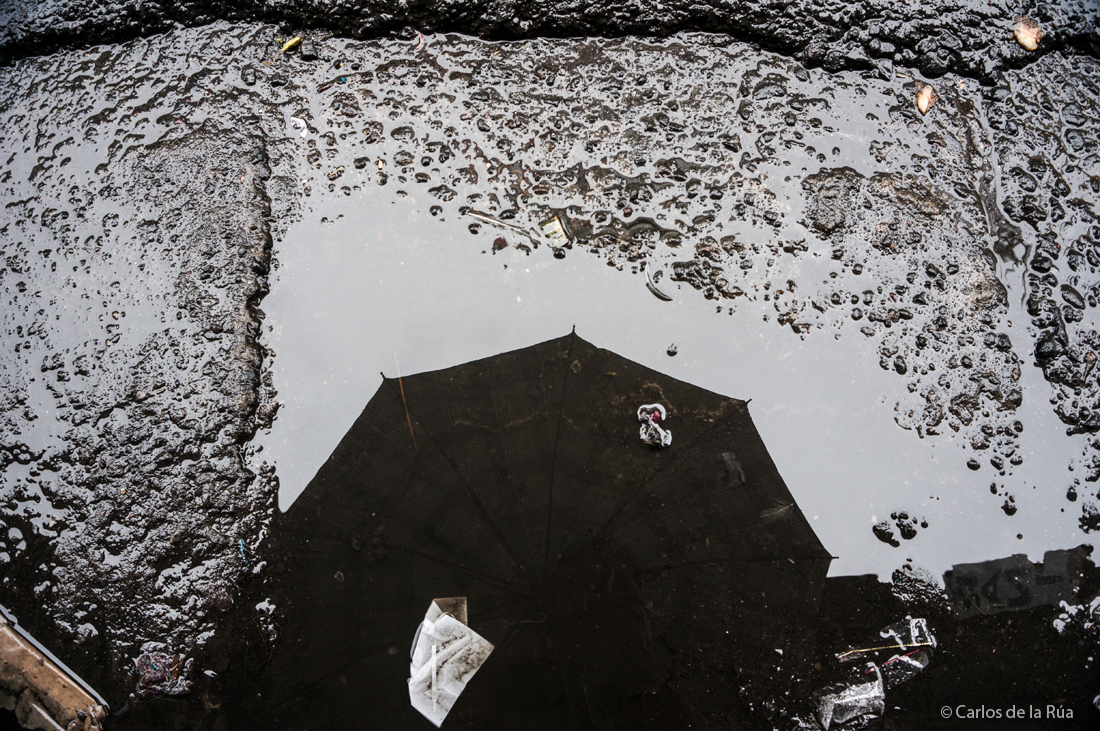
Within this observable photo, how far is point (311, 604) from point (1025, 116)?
3.54 m

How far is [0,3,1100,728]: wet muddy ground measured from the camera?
230cm

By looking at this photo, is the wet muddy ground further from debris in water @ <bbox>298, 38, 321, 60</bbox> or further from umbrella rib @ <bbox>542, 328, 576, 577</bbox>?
umbrella rib @ <bbox>542, 328, 576, 577</bbox>

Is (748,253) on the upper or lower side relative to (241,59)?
lower

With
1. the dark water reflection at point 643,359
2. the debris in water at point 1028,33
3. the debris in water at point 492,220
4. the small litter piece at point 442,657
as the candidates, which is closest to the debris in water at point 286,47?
the dark water reflection at point 643,359

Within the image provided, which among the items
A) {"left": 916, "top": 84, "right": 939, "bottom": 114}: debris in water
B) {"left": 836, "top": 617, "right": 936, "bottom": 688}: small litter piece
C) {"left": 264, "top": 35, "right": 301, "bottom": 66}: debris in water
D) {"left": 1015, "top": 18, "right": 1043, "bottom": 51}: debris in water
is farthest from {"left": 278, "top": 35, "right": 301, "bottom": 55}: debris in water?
{"left": 836, "top": 617, "right": 936, "bottom": 688}: small litter piece

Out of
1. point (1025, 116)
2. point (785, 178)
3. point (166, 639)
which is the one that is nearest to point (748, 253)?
point (785, 178)

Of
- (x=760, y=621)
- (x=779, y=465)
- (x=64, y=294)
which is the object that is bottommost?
(x=760, y=621)

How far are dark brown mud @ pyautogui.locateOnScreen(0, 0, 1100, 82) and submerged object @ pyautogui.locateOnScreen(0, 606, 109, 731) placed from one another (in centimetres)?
273

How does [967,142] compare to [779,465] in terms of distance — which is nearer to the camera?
[779,465]

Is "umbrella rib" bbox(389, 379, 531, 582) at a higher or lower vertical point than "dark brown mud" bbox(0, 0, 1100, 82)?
lower

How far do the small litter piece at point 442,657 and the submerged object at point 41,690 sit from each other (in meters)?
1.15

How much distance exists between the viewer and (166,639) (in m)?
2.24

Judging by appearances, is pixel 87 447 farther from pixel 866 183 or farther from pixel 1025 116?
pixel 1025 116

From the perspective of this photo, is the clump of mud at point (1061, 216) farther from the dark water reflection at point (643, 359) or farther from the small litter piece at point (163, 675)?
the small litter piece at point (163, 675)
